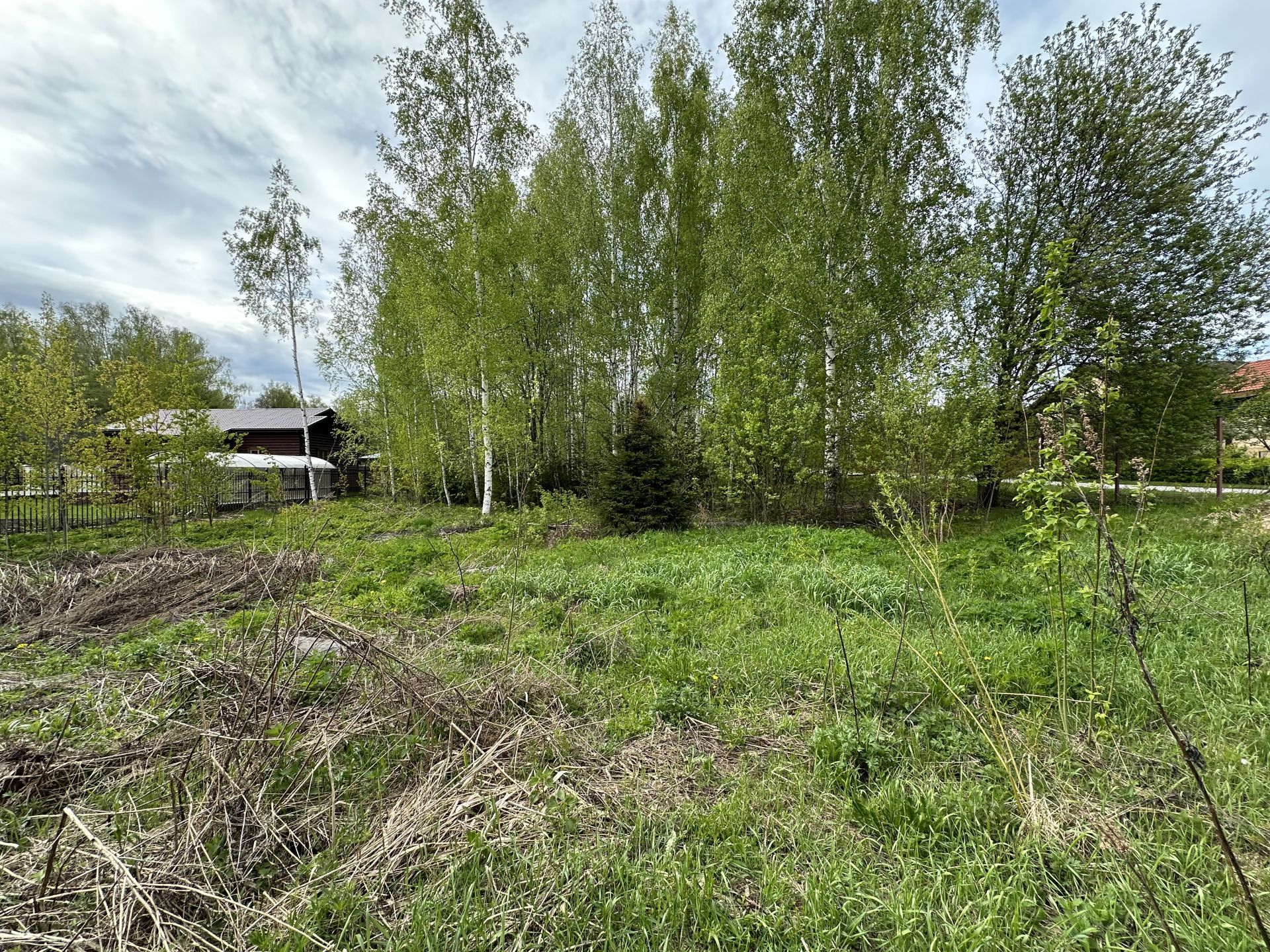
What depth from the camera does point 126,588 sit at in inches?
205

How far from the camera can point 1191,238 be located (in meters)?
10.8

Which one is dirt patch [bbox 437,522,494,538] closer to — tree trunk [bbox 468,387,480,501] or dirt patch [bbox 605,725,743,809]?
tree trunk [bbox 468,387,480,501]

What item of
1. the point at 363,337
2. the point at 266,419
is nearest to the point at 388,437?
the point at 363,337

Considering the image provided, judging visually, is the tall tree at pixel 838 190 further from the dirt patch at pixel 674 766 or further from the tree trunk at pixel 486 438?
the dirt patch at pixel 674 766

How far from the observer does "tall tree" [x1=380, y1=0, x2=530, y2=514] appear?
11359 mm

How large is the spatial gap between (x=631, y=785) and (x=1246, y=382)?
18181 mm

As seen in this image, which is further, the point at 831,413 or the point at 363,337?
the point at 363,337

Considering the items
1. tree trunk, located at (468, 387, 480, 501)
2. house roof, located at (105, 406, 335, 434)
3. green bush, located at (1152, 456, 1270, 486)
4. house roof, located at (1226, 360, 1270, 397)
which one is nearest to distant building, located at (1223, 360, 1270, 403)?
house roof, located at (1226, 360, 1270, 397)

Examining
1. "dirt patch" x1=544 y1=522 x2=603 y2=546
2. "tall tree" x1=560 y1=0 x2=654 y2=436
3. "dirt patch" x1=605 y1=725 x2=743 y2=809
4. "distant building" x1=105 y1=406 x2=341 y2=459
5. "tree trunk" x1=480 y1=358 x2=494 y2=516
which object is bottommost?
"dirt patch" x1=605 y1=725 x2=743 y2=809

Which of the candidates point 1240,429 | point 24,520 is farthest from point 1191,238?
point 24,520

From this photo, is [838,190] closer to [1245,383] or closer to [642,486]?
[642,486]

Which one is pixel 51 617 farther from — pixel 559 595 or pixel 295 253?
pixel 295 253

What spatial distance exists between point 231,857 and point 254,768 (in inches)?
13.6

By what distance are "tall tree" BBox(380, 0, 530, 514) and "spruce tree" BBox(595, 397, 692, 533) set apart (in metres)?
3.92
